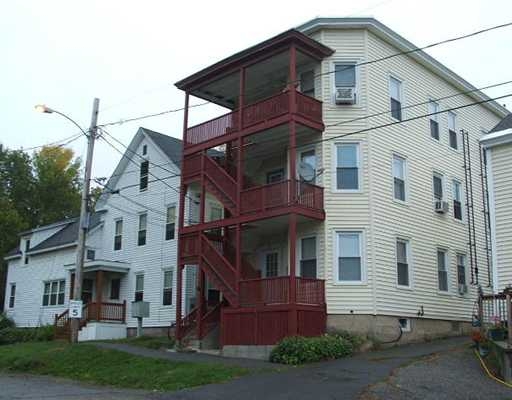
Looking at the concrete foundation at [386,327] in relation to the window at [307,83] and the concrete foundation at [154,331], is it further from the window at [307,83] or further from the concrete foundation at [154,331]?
the concrete foundation at [154,331]

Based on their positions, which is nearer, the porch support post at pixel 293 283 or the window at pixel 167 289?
the porch support post at pixel 293 283

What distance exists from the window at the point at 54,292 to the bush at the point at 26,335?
8.42 ft

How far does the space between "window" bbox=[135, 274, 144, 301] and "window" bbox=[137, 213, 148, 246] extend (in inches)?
63.5

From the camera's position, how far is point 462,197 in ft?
90.1

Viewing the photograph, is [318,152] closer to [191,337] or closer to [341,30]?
[341,30]

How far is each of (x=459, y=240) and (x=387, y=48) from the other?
819 cm

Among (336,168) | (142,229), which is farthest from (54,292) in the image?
(336,168)

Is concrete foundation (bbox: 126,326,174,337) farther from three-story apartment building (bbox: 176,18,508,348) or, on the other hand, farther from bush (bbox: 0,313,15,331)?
bush (bbox: 0,313,15,331)

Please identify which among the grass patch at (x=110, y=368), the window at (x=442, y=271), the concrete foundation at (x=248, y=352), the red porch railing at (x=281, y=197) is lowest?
the grass patch at (x=110, y=368)

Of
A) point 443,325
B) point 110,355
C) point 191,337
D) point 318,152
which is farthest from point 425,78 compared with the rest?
point 110,355

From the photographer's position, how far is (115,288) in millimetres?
33094

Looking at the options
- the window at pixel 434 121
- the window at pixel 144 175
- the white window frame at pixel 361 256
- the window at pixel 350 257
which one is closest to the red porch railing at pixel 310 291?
the white window frame at pixel 361 256

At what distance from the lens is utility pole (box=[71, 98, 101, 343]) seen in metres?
22.8

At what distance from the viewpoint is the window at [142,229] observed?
32.1m
